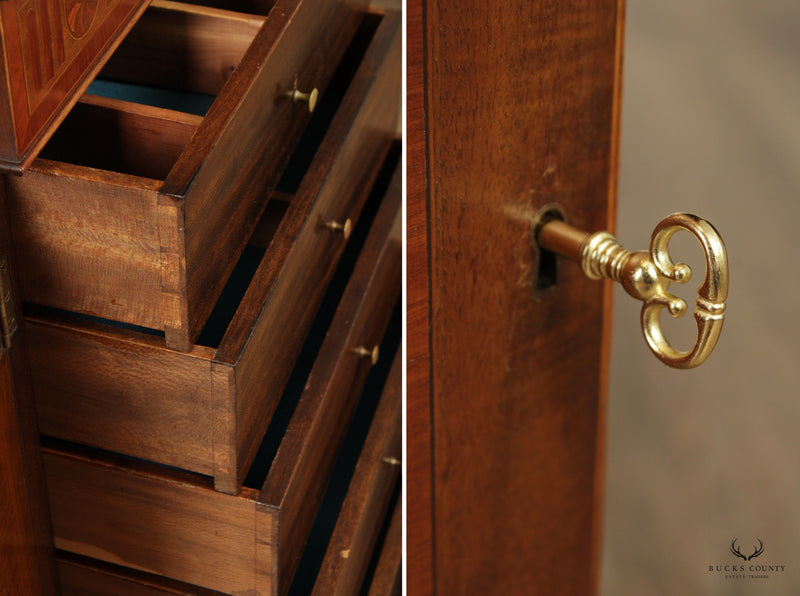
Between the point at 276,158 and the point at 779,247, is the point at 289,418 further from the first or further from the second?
the point at 779,247

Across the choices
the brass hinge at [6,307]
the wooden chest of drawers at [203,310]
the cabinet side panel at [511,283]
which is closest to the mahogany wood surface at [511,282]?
the cabinet side panel at [511,283]

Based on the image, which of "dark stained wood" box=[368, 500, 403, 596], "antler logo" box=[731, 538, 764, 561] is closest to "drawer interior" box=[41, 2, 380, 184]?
"dark stained wood" box=[368, 500, 403, 596]

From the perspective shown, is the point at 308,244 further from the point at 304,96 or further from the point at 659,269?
the point at 659,269

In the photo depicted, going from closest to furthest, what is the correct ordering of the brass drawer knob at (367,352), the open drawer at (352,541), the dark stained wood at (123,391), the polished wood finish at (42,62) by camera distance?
the polished wood finish at (42,62)
the dark stained wood at (123,391)
the open drawer at (352,541)
the brass drawer knob at (367,352)

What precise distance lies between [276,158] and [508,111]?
19 centimetres

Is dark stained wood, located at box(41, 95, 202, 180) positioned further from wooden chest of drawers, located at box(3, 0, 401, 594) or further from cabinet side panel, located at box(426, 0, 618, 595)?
cabinet side panel, located at box(426, 0, 618, 595)

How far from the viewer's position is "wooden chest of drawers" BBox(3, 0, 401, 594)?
0.53 metres

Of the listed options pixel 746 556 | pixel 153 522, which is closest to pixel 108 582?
pixel 153 522

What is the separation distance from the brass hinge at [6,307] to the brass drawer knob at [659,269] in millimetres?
299

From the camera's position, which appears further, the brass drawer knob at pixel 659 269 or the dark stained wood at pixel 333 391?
the dark stained wood at pixel 333 391

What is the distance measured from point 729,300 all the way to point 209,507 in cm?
35

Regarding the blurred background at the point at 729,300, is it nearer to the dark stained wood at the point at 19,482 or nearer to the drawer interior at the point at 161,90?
the drawer interior at the point at 161,90

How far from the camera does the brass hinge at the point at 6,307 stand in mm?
511

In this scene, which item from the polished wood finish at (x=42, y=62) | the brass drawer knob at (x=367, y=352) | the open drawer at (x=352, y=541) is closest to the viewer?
the polished wood finish at (x=42, y=62)
